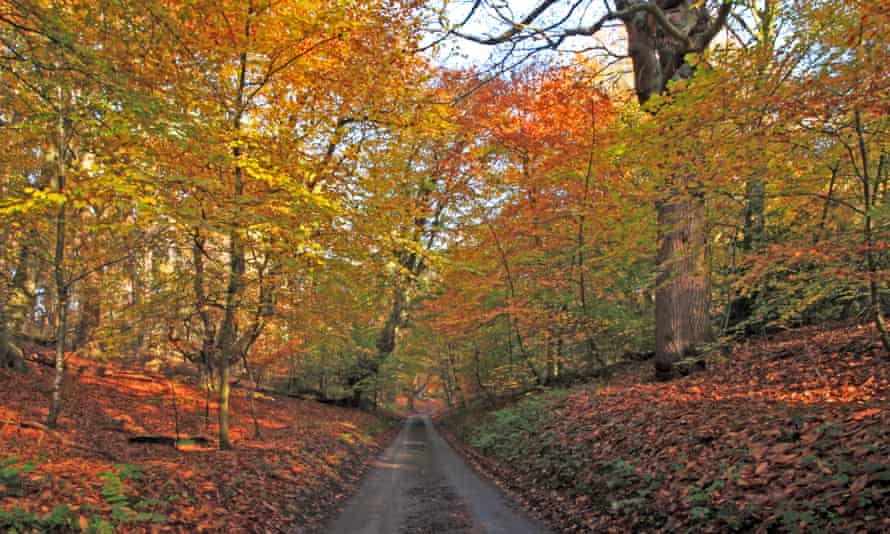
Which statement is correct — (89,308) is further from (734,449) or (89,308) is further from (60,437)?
(734,449)

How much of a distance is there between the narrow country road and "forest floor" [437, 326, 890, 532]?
1.89 ft

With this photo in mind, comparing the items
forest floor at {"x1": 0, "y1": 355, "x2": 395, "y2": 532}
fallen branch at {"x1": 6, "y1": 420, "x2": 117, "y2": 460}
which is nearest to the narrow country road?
forest floor at {"x1": 0, "y1": 355, "x2": 395, "y2": 532}

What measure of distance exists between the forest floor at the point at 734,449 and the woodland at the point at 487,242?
0.14 feet

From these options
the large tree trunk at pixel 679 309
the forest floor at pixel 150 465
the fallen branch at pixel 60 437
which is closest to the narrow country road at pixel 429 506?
the forest floor at pixel 150 465

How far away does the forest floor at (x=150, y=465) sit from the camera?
16.1 feet

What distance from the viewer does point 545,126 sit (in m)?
14.2

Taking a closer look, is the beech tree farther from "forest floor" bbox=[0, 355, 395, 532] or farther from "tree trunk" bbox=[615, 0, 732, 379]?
"forest floor" bbox=[0, 355, 395, 532]

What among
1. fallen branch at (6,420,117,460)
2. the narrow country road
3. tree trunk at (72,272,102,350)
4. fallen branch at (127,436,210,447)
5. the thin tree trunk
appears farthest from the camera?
tree trunk at (72,272,102,350)

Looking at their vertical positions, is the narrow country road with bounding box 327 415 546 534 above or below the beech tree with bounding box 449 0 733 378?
below

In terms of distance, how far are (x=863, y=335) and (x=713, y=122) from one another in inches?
206

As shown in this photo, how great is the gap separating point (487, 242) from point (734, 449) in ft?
34.9

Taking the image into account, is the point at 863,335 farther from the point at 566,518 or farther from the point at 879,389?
the point at 566,518

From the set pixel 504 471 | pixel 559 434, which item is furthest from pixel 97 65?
pixel 504 471

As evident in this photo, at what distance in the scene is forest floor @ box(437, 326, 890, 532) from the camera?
397 cm
